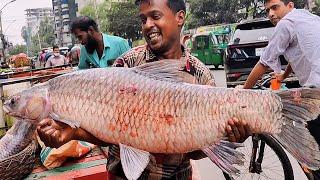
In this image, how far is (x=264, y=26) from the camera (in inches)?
380

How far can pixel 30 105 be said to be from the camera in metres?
1.78

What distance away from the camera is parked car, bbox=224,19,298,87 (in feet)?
31.1

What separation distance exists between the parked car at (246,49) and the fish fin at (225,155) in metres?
7.73

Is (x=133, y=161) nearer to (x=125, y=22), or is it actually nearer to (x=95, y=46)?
(x=95, y=46)

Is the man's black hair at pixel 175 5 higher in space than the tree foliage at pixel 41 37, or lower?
higher

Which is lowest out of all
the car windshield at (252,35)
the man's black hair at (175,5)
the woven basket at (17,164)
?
the woven basket at (17,164)

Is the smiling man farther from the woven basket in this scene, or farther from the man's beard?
the woven basket

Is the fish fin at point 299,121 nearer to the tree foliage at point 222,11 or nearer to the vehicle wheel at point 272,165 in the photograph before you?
the vehicle wheel at point 272,165

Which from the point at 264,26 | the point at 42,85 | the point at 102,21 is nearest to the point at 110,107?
the point at 42,85

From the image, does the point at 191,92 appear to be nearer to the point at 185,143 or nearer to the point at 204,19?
the point at 185,143

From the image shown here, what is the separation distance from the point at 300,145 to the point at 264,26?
27.1 feet

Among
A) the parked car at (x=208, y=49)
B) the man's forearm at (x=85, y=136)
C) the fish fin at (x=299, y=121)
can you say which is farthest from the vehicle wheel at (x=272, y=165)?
the parked car at (x=208, y=49)

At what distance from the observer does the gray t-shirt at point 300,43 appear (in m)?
3.21

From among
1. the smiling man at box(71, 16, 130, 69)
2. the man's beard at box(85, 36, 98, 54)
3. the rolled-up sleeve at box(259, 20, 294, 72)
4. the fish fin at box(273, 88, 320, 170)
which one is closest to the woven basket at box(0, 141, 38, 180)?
the fish fin at box(273, 88, 320, 170)
